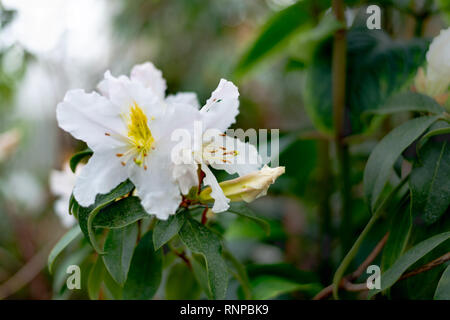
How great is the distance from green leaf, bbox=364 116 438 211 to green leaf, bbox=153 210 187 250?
0.22 meters

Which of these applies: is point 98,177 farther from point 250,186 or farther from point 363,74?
point 363,74

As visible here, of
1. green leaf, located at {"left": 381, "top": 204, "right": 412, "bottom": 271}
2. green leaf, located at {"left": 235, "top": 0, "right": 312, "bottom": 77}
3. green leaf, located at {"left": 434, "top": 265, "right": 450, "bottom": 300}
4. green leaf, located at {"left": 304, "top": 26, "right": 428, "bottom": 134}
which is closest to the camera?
green leaf, located at {"left": 434, "top": 265, "right": 450, "bottom": 300}

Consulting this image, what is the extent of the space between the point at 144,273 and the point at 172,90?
1.59 m

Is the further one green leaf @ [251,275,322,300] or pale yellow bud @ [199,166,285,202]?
green leaf @ [251,275,322,300]

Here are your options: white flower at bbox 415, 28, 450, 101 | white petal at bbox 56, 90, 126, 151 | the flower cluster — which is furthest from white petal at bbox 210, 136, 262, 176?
white flower at bbox 415, 28, 450, 101

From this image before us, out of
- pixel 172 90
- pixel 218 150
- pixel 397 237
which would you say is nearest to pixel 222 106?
pixel 218 150

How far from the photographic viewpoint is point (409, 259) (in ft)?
1.27

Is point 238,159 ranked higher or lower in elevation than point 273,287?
higher

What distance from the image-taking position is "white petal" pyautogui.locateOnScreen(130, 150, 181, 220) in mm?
370

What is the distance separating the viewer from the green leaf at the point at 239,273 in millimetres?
512

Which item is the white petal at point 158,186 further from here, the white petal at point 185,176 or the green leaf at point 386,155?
the green leaf at point 386,155

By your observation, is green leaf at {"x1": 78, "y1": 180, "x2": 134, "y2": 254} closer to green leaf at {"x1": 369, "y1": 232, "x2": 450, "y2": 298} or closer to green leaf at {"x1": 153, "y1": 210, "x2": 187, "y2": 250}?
green leaf at {"x1": 153, "y1": 210, "x2": 187, "y2": 250}

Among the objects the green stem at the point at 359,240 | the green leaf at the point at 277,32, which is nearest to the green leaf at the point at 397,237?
the green stem at the point at 359,240

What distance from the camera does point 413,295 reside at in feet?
1.43
